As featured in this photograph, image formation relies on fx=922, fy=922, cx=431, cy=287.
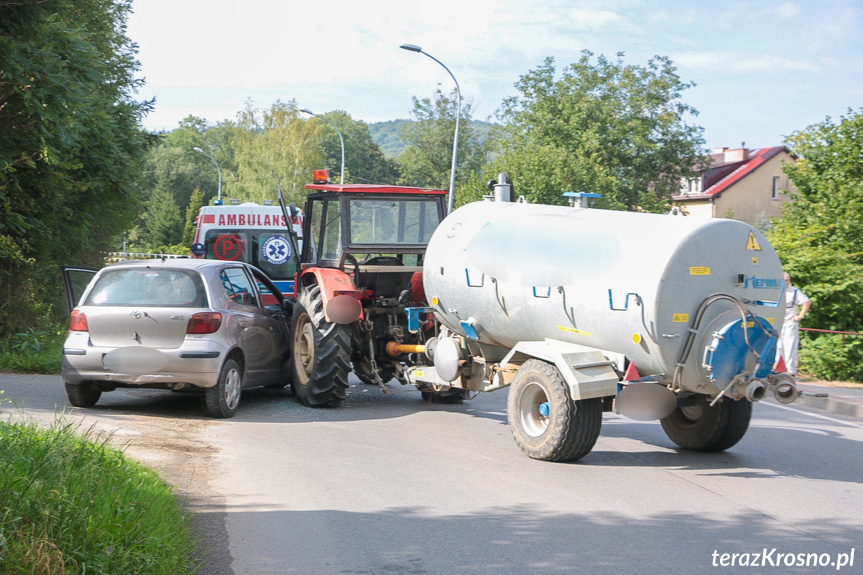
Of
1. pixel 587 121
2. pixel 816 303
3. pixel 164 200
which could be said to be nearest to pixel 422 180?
pixel 587 121

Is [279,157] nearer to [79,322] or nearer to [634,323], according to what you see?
[79,322]

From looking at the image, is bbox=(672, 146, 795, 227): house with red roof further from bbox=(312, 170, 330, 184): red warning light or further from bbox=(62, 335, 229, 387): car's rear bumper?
bbox=(62, 335, 229, 387): car's rear bumper

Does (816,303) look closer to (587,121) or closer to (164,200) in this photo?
(587,121)

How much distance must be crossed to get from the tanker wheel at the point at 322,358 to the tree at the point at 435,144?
44.9m

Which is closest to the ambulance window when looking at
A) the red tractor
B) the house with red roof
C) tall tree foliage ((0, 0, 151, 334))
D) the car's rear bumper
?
tall tree foliage ((0, 0, 151, 334))

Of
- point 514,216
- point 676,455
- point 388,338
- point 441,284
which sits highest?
point 514,216

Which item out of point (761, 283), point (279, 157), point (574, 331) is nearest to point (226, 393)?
point (574, 331)

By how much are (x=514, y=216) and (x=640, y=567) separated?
16.2 feet

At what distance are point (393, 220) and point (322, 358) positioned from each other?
2220 mm

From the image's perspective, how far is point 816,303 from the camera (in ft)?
55.6

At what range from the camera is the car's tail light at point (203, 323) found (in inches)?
390

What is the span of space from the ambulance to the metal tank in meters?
10.1

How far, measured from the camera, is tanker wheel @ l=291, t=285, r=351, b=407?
10820 millimetres

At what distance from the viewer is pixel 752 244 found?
8055 mm
